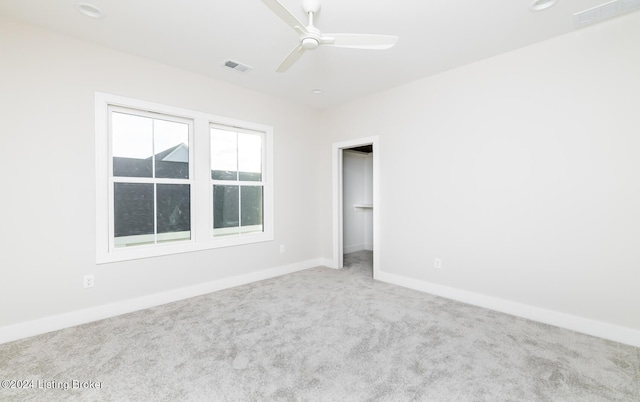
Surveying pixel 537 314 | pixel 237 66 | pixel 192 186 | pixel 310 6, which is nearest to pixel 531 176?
pixel 537 314

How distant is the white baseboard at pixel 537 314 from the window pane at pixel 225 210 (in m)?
2.46

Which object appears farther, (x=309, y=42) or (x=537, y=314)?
(x=537, y=314)

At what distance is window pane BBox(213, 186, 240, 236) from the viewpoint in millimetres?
3748

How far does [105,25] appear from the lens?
97.3 inches

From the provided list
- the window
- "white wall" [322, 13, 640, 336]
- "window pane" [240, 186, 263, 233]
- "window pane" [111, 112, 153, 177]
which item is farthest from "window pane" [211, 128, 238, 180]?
"white wall" [322, 13, 640, 336]

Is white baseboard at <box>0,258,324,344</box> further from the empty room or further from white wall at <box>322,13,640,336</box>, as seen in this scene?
white wall at <box>322,13,640,336</box>

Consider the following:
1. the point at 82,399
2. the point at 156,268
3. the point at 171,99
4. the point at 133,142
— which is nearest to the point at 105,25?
the point at 171,99

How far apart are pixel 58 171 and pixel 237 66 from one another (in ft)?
6.68

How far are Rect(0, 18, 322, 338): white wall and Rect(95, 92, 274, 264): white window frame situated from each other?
74mm

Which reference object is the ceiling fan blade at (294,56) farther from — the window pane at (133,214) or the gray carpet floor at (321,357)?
the gray carpet floor at (321,357)

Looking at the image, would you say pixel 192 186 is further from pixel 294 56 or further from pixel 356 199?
pixel 356 199

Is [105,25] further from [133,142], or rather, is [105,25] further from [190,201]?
[190,201]

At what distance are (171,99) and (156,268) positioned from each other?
1928 millimetres

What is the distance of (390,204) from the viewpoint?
3.97 metres
